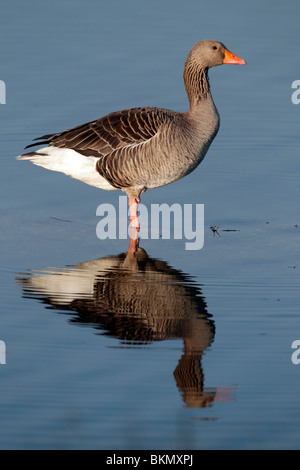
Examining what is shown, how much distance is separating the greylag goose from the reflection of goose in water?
1668 millimetres

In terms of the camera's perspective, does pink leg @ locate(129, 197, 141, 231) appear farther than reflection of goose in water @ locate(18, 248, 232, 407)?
Yes

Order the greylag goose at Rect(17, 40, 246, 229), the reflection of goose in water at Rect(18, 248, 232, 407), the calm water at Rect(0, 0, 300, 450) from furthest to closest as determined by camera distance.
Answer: the greylag goose at Rect(17, 40, 246, 229) → the reflection of goose in water at Rect(18, 248, 232, 407) → the calm water at Rect(0, 0, 300, 450)

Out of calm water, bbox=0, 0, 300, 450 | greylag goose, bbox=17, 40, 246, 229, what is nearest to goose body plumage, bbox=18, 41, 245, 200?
greylag goose, bbox=17, 40, 246, 229

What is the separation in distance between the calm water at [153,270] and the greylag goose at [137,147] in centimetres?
62

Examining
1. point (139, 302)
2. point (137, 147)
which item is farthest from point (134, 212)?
point (139, 302)

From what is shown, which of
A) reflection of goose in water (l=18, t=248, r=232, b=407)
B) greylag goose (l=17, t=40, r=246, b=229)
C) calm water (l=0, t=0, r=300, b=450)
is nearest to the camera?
calm water (l=0, t=0, r=300, b=450)

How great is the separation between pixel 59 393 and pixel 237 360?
5.32ft

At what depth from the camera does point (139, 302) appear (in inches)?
351

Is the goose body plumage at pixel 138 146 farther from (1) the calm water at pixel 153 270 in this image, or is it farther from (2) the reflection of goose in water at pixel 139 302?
(2) the reflection of goose in water at pixel 139 302

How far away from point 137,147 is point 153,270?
2341mm

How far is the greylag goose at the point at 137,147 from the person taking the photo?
11648mm

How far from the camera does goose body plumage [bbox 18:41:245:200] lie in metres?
11.6

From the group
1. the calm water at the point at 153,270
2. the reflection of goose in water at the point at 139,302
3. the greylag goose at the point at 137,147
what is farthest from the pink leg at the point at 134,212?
the reflection of goose in water at the point at 139,302

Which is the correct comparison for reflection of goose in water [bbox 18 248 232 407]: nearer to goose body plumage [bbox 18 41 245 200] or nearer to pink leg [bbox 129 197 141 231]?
pink leg [bbox 129 197 141 231]
